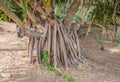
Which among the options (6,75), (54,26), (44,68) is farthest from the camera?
(54,26)

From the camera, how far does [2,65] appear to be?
3.92 m

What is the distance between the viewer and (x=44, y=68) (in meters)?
3.93

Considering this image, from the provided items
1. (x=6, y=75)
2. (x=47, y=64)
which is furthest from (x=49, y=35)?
(x=6, y=75)

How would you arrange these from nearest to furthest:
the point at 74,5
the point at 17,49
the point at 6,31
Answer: the point at 74,5
the point at 17,49
the point at 6,31

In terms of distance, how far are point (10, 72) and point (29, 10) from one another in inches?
42.1

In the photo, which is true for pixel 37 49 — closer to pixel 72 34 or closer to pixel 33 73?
pixel 33 73

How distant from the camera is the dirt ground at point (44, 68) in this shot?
11.9ft

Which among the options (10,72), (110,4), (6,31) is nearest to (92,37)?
(6,31)

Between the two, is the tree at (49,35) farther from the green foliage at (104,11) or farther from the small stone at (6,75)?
the small stone at (6,75)

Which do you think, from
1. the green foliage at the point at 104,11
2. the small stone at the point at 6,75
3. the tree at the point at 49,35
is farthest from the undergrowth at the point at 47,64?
the green foliage at the point at 104,11

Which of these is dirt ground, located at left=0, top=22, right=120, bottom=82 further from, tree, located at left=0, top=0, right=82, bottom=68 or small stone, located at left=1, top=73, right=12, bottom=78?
tree, located at left=0, top=0, right=82, bottom=68

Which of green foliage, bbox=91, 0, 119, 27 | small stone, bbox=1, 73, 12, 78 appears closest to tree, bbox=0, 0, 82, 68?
green foliage, bbox=91, 0, 119, 27

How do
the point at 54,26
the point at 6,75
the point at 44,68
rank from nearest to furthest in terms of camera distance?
the point at 6,75
the point at 44,68
the point at 54,26

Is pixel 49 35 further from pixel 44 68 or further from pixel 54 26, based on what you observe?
pixel 44 68
